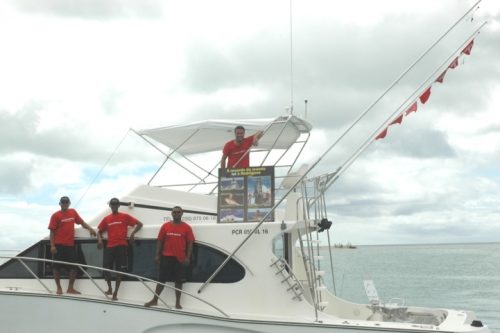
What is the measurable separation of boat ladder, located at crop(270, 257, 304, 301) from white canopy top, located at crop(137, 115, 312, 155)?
6.76 ft

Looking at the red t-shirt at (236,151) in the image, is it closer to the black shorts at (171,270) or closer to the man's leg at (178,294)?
the black shorts at (171,270)

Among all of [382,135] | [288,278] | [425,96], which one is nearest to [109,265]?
[288,278]

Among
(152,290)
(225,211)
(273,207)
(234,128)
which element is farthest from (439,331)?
(234,128)

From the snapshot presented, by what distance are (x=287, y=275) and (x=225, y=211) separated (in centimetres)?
119

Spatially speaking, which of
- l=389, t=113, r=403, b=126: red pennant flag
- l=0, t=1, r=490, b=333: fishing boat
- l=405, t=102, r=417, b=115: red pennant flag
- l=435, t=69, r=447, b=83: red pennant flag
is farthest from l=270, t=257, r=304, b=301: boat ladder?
l=435, t=69, r=447, b=83: red pennant flag

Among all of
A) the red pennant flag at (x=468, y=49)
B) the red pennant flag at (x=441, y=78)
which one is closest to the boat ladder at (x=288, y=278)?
the red pennant flag at (x=441, y=78)

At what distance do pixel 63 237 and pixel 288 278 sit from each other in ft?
9.98

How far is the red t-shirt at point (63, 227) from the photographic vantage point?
7.59 metres

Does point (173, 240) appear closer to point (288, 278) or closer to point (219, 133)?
point (288, 278)

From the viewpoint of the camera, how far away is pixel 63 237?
7613 mm

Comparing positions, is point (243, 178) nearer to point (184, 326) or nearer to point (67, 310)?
point (184, 326)

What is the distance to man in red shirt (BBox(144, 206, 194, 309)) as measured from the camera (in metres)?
7.28

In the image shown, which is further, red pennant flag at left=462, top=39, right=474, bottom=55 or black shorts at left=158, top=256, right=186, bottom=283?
red pennant flag at left=462, top=39, right=474, bottom=55

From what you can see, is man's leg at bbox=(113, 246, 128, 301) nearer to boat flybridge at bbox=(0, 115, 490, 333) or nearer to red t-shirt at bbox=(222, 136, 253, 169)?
boat flybridge at bbox=(0, 115, 490, 333)
